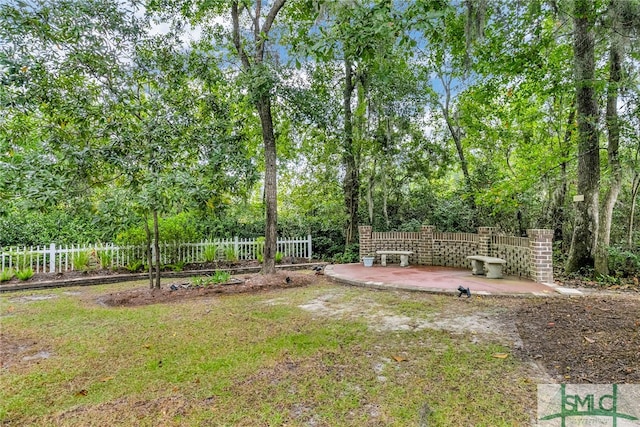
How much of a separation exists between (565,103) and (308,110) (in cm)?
752

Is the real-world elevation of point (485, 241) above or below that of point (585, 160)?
below

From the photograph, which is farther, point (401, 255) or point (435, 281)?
point (401, 255)

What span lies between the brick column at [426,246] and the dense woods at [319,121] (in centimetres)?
136

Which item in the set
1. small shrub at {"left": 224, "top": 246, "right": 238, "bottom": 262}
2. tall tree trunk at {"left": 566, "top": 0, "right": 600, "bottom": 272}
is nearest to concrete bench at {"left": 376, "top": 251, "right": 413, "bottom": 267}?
tall tree trunk at {"left": 566, "top": 0, "right": 600, "bottom": 272}

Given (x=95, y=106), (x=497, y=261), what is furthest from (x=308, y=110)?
(x=497, y=261)

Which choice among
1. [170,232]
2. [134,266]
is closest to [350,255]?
[170,232]

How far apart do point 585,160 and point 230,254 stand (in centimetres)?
844

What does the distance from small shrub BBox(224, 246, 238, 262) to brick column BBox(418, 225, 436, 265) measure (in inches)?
196

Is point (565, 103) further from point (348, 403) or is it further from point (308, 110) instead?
point (348, 403)

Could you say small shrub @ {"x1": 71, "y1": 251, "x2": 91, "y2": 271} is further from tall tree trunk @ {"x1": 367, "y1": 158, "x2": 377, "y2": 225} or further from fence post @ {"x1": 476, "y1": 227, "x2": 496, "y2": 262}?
fence post @ {"x1": 476, "y1": 227, "x2": 496, "y2": 262}

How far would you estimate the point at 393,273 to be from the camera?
7762 millimetres

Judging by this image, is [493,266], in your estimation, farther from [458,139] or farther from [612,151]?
A: [458,139]

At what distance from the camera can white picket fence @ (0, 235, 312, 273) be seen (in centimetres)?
780

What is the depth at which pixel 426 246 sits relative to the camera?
9.12m
